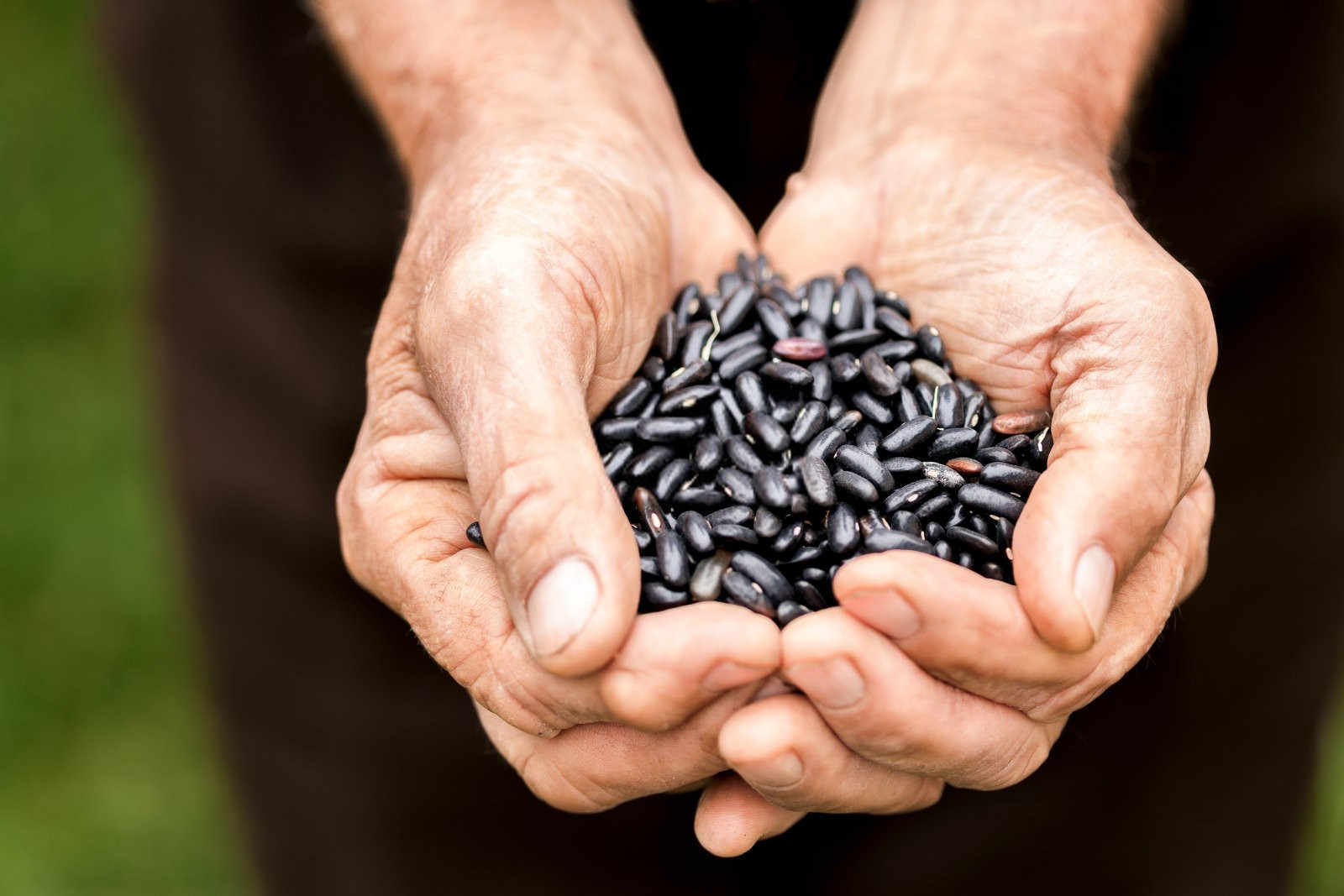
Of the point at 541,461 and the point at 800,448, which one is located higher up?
the point at 541,461

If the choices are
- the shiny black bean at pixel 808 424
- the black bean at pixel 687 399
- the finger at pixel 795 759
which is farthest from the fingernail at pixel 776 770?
the black bean at pixel 687 399

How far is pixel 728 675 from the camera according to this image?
2.04 m

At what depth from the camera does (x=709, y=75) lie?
Result: 11.2ft

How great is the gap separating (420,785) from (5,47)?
17.8 ft

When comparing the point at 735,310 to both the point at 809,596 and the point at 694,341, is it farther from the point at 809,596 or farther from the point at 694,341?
the point at 809,596

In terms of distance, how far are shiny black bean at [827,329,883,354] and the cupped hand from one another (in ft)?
0.64

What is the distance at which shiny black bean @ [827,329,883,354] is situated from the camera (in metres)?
2.78

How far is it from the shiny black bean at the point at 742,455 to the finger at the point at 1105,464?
1.80 ft

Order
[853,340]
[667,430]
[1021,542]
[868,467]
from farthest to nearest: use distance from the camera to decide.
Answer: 1. [853,340]
2. [667,430]
3. [868,467]
4. [1021,542]

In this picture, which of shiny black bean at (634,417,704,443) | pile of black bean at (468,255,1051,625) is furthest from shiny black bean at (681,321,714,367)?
shiny black bean at (634,417,704,443)

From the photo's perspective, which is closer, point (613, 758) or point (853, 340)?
point (613, 758)

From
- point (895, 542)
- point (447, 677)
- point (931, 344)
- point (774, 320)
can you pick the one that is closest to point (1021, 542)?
point (895, 542)

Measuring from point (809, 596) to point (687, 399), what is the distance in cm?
54

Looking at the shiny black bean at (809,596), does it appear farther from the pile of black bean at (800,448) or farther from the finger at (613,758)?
the finger at (613,758)
